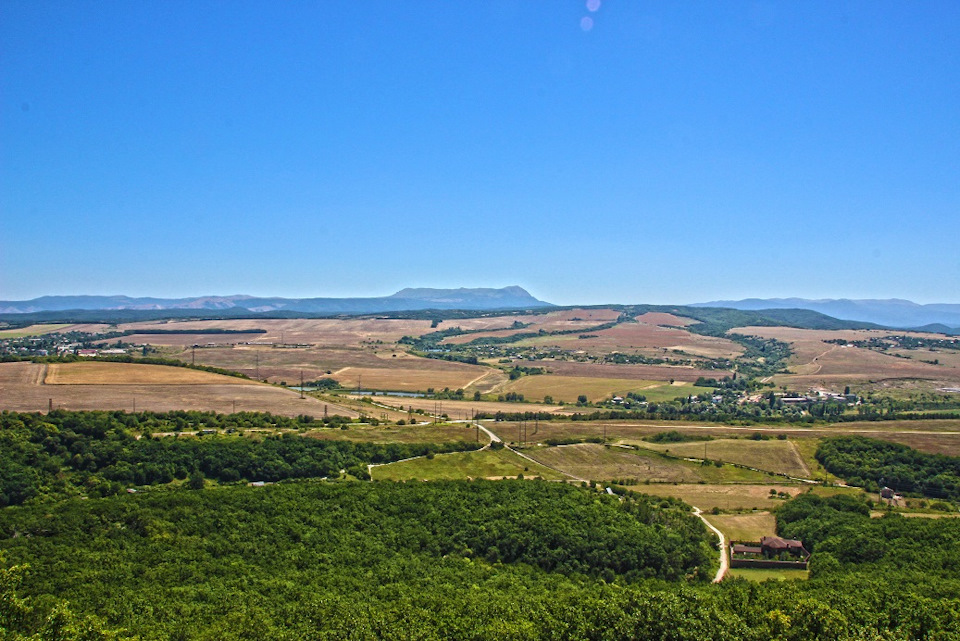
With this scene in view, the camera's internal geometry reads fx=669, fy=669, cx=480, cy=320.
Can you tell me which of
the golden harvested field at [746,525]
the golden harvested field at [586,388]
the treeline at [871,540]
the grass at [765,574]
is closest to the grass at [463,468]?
the golden harvested field at [746,525]

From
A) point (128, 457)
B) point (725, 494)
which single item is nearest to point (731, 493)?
point (725, 494)

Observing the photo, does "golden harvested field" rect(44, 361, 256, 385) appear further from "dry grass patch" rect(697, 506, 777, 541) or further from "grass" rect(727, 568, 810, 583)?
"grass" rect(727, 568, 810, 583)

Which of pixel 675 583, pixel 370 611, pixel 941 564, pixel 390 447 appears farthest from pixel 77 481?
pixel 941 564

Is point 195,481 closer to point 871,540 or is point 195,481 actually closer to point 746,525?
point 746,525

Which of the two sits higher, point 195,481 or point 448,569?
point 195,481

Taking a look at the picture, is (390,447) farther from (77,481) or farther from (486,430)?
(77,481)
